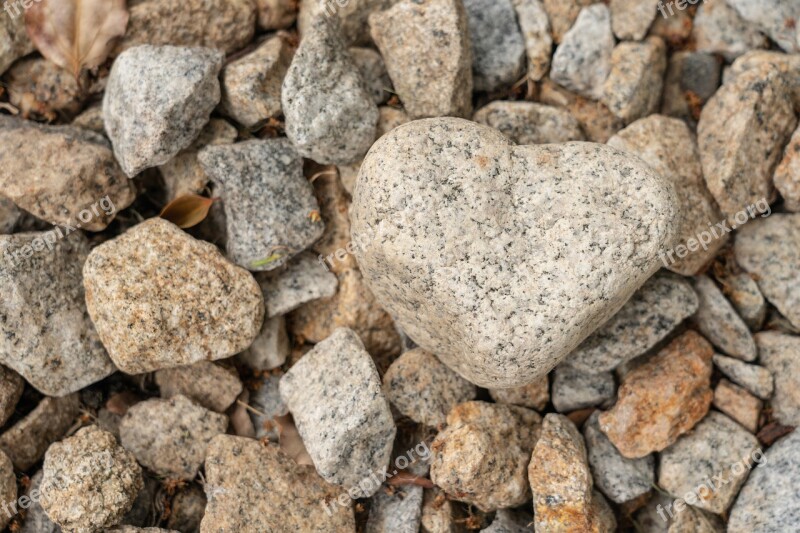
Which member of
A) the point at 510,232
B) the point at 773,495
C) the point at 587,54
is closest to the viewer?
the point at 510,232

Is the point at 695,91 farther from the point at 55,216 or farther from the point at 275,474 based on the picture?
the point at 55,216

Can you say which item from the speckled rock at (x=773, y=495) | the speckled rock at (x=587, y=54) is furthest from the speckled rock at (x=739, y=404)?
the speckled rock at (x=587, y=54)

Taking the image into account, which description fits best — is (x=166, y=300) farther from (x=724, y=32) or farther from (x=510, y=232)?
(x=724, y=32)

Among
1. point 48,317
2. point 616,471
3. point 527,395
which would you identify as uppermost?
point 48,317

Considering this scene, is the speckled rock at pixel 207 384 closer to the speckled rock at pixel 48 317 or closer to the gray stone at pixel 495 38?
the speckled rock at pixel 48 317

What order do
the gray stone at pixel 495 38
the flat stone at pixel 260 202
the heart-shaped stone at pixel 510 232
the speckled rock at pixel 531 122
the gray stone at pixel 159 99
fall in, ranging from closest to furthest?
the heart-shaped stone at pixel 510 232
the gray stone at pixel 159 99
the flat stone at pixel 260 202
the speckled rock at pixel 531 122
the gray stone at pixel 495 38

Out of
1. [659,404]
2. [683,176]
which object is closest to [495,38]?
[683,176]

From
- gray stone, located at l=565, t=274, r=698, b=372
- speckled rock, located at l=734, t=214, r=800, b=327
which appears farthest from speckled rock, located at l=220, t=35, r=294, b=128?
speckled rock, located at l=734, t=214, r=800, b=327
